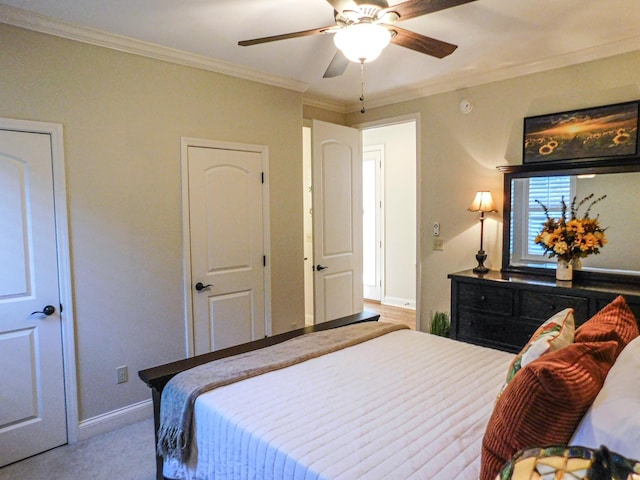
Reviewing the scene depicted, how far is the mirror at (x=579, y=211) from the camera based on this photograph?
2914 mm

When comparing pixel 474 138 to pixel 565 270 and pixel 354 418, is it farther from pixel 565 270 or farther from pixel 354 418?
pixel 354 418

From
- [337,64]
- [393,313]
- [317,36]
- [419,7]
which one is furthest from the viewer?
[393,313]

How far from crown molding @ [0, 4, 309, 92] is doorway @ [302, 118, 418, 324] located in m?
2.64

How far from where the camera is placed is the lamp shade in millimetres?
3455

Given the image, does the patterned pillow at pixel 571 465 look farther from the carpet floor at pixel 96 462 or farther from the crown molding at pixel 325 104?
the crown molding at pixel 325 104

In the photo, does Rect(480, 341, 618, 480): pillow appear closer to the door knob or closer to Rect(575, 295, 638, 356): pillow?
Rect(575, 295, 638, 356): pillow

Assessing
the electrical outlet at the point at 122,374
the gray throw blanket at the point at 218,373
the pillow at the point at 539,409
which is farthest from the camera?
the electrical outlet at the point at 122,374

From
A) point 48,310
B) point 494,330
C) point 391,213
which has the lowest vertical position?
point 494,330

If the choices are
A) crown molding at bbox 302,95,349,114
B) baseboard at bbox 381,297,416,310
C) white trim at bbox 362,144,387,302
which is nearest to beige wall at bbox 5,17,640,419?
crown molding at bbox 302,95,349,114

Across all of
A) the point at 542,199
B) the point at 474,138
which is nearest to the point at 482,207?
the point at 542,199

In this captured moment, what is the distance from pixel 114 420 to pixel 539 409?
2773 mm

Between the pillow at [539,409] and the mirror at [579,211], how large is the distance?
7.64ft

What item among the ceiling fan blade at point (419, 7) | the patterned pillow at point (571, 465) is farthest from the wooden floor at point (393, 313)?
the patterned pillow at point (571, 465)

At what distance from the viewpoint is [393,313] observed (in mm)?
5770
